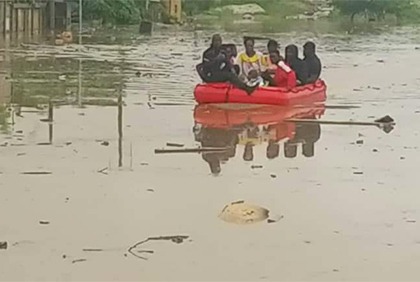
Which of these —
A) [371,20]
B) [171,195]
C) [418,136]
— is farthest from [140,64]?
[371,20]

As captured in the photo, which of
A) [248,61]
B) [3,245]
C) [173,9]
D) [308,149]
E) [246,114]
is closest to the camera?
[3,245]

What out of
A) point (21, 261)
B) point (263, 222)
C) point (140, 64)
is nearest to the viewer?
point (21, 261)

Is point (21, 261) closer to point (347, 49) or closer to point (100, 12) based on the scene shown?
point (347, 49)

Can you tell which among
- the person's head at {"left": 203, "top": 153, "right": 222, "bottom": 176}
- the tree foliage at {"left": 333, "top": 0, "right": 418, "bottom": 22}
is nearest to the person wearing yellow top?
the person's head at {"left": 203, "top": 153, "right": 222, "bottom": 176}

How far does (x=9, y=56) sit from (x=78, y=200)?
67.9 ft

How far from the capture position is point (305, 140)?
557 inches

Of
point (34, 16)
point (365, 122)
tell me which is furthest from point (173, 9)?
point (365, 122)

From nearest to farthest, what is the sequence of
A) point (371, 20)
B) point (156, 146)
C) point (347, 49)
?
1. point (156, 146)
2. point (347, 49)
3. point (371, 20)

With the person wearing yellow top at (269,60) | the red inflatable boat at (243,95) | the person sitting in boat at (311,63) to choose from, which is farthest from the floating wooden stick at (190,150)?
the person sitting in boat at (311,63)

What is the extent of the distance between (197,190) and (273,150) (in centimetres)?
284

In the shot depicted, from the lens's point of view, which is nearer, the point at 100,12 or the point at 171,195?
the point at 171,195

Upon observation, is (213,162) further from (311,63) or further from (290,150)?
(311,63)

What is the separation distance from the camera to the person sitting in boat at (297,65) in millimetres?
18234

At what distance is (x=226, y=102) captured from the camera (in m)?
17.4
